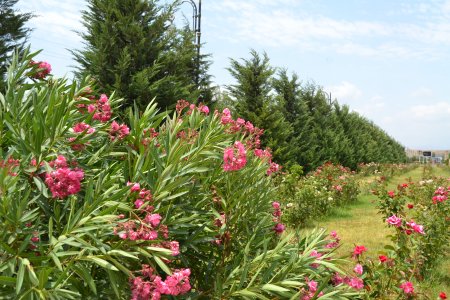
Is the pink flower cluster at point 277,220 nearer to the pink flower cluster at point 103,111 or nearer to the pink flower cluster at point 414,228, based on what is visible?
the pink flower cluster at point 103,111

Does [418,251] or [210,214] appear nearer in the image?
[210,214]

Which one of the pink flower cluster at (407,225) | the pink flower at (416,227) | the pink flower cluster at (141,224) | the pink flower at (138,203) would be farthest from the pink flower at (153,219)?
the pink flower at (416,227)

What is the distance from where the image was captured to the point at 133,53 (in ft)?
36.1

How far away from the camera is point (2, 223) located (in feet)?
6.98

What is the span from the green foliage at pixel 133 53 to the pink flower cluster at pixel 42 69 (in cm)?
697

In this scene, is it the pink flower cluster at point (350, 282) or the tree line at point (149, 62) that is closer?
the pink flower cluster at point (350, 282)

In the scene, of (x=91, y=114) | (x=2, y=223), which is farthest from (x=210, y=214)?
(x=2, y=223)

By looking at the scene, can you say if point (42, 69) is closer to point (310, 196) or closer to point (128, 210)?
point (128, 210)

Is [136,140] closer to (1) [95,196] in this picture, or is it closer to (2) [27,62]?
(1) [95,196]

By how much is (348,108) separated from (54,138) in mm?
27324

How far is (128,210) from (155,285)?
396 millimetres

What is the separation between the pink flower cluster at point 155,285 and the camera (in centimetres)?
222

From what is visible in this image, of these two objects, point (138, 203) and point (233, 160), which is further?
point (233, 160)

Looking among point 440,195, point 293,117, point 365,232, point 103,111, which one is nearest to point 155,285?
point 103,111
